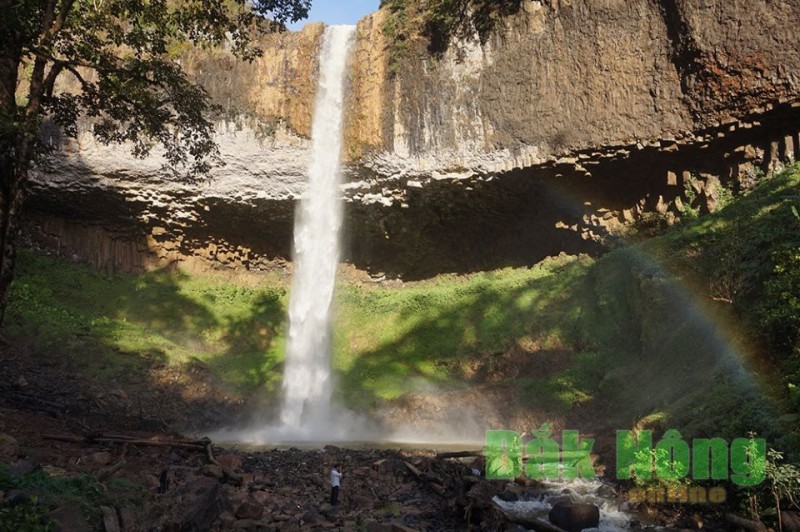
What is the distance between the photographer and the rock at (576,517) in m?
7.60

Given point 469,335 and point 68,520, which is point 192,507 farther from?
point 469,335

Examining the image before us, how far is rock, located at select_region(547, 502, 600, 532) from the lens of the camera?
7.60 meters

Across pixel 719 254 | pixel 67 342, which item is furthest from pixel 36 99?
pixel 719 254

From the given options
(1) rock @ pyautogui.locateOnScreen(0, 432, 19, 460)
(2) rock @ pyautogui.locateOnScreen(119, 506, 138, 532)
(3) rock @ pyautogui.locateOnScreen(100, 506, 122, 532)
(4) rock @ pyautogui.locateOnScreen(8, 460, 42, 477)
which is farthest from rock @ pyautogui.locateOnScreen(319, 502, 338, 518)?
(1) rock @ pyautogui.locateOnScreen(0, 432, 19, 460)

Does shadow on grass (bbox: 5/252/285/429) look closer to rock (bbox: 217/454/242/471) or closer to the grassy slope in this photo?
the grassy slope

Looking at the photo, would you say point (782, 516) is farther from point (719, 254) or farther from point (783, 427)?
point (719, 254)

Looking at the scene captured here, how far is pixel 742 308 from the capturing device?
1070 centimetres

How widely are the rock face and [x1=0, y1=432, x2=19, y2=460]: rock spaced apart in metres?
18.6

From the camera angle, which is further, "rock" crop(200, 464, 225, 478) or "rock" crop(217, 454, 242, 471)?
"rock" crop(217, 454, 242, 471)

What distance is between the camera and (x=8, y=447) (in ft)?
23.1

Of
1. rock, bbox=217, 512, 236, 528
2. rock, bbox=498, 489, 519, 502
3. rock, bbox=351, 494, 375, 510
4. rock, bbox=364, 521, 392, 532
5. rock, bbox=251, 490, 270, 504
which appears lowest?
rock, bbox=498, 489, 519, 502

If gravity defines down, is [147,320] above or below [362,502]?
above

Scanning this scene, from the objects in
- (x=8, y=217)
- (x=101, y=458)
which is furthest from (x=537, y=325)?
(x=8, y=217)

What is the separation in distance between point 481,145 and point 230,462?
17095 mm
